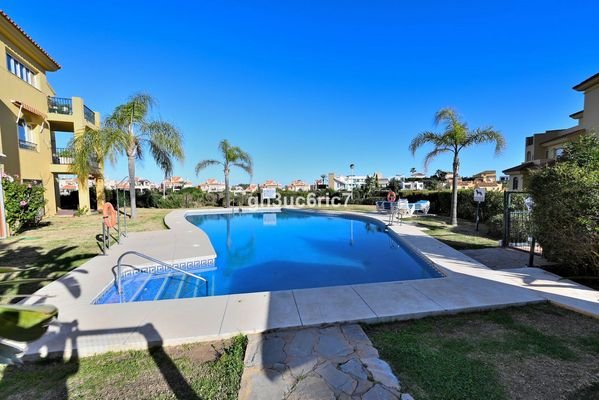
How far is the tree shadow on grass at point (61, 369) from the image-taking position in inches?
104

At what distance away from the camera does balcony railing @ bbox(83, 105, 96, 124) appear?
1822 centimetres

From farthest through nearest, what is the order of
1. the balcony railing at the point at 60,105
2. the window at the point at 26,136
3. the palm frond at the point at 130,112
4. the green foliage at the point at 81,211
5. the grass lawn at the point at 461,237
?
the green foliage at the point at 81,211
the balcony railing at the point at 60,105
the palm frond at the point at 130,112
the window at the point at 26,136
the grass lawn at the point at 461,237

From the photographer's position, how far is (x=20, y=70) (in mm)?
14359

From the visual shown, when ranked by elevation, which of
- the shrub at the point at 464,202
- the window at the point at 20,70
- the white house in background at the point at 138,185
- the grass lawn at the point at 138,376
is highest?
the window at the point at 20,70

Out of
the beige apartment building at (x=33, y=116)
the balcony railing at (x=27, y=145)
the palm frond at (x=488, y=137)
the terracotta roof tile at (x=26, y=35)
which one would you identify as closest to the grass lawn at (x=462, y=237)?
the palm frond at (x=488, y=137)

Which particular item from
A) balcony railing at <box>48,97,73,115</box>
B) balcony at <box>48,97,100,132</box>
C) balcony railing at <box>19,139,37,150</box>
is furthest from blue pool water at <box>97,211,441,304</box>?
balcony railing at <box>48,97,73,115</box>

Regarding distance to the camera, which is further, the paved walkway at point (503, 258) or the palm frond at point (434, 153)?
the palm frond at point (434, 153)

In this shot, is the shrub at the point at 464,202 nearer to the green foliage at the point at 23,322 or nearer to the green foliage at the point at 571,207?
the green foliage at the point at 571,207

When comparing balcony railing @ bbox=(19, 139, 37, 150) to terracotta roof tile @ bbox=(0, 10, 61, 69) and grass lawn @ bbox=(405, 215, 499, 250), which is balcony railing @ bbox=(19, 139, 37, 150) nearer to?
terracotta roof tile @ bbox=(0, 10, 61, 69)

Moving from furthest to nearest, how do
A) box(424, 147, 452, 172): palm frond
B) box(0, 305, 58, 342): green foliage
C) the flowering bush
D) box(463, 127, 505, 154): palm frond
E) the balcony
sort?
1. the balcony
2. box(424, 147, 452, 172): palm frond
3. box(463, 127, 505, 154): palm frond
4. the flowering bush
5. box(0, 305, 58, 342): green foliage

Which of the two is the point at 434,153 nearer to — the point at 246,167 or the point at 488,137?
the point at 488,137

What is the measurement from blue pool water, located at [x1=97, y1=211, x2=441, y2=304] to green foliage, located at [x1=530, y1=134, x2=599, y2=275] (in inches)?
92.0

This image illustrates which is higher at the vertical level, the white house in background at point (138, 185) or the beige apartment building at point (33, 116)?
the beige apartment building at point (33, 116)

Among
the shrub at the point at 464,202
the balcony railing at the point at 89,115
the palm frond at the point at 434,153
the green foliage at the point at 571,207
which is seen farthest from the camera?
the balcony railing at the point at 89,115
